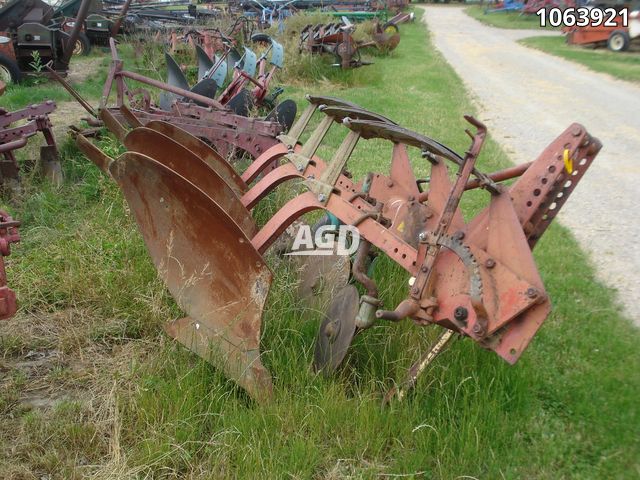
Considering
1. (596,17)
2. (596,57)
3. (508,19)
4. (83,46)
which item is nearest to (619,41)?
(596,57)

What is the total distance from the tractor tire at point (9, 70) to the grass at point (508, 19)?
19.7m

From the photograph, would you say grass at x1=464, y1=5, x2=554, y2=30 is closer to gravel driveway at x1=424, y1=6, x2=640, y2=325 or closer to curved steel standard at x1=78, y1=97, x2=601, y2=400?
gravel driveway at x1=424, y1=6, x2=640, y2=325

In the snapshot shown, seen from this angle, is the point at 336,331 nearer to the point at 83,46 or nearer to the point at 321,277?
the point at 321,277

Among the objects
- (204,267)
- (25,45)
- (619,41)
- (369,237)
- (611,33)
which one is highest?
(25,45)

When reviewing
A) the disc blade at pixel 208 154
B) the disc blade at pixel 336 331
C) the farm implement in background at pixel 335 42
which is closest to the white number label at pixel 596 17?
the farm implement in background at pixel 335 42

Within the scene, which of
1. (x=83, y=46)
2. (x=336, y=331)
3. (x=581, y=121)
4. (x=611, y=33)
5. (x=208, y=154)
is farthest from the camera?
(x=611, y=33)

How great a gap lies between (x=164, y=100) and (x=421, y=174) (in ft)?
9.58

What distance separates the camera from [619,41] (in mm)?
16234

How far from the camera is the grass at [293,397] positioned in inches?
94.3

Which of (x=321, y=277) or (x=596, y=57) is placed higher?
(x=321, y=277)

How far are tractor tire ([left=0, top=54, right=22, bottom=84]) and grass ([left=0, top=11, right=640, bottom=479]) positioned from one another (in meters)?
7.28

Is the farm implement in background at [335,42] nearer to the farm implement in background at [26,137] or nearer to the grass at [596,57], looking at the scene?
the grass at [596,57]

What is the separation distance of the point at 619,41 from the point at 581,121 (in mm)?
9298

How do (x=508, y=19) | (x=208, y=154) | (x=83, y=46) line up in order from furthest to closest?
(x=508, y=19)
(x=83, y=46)
(x=208, y=154)
